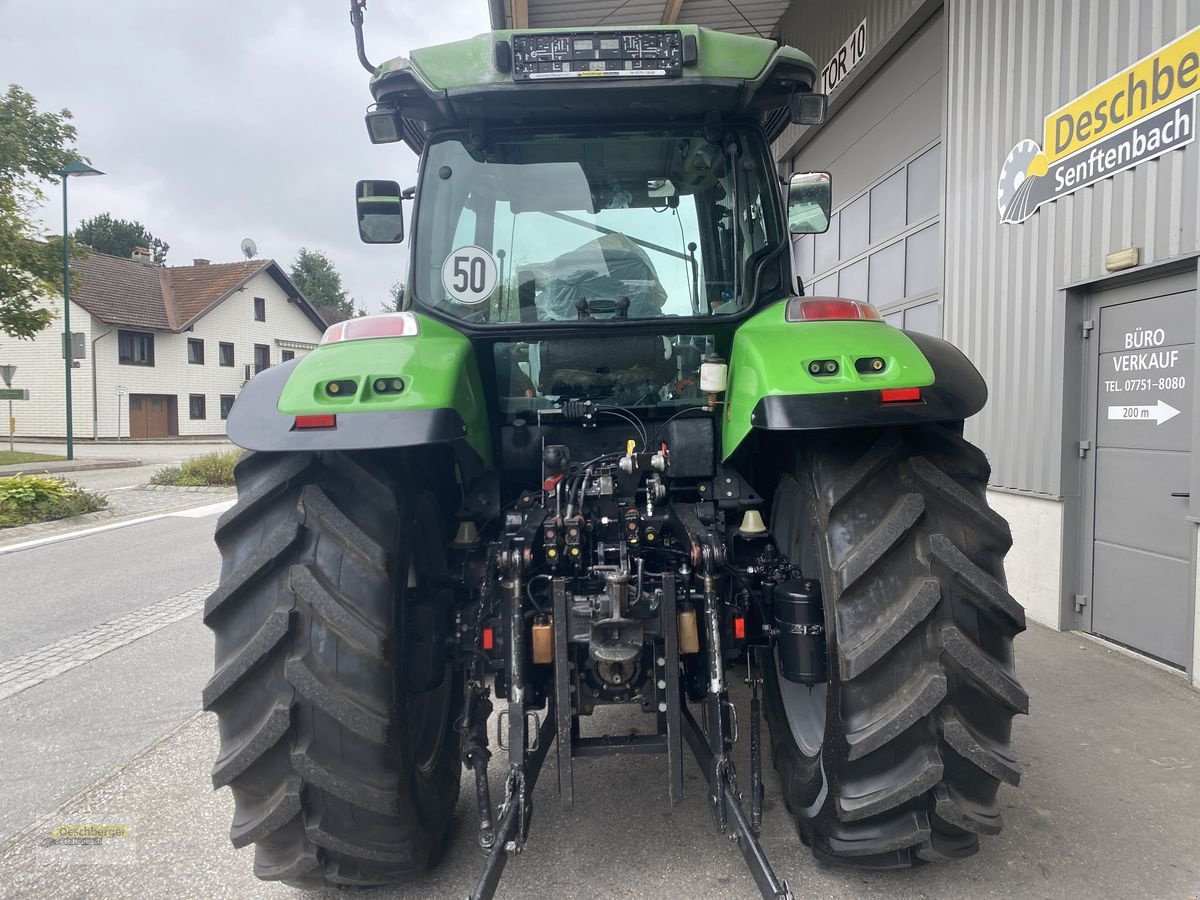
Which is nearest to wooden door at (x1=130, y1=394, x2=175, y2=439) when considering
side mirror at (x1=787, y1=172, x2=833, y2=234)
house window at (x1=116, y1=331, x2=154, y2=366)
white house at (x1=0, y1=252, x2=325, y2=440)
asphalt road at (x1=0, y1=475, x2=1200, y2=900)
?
white house at (x1=0, y1=252, x2=325, y2=440)

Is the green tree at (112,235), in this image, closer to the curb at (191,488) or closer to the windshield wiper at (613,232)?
Answer: the curb at (191,488)

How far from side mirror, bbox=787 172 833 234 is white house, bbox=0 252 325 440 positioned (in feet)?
116

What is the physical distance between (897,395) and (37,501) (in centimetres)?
1371

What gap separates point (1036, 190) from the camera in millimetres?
5852

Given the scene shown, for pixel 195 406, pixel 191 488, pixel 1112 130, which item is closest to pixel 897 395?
pixel 1112 130

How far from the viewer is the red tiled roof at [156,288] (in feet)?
117

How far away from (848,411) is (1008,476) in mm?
4674

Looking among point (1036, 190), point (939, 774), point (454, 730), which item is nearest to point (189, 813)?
point (454, 730)

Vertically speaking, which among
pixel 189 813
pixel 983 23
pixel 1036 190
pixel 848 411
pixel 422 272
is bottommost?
pixel 189 813

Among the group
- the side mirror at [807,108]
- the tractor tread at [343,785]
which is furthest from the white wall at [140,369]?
the tractor tread at [343,785]

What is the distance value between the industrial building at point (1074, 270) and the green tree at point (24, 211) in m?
13.9

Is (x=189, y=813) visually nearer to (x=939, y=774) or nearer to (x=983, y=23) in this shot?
(x=939, y=774)

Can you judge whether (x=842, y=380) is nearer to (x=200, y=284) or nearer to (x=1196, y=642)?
(x=1196, y=642)

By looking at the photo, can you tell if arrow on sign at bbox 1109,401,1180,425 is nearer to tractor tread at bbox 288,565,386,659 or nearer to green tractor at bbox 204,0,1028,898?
green tractor at bbox 204,0,1028,898
